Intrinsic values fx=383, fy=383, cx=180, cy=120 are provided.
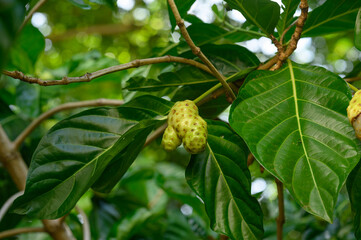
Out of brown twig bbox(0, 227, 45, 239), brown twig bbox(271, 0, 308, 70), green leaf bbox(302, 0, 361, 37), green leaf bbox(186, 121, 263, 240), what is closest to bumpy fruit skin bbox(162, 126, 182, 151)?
green leaf bbox(186, 121, 263, 240)

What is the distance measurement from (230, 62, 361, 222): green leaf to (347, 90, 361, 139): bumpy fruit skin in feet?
0.09

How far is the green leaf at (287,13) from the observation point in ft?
2.95

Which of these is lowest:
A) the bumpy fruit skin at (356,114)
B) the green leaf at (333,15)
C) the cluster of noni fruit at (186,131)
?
the cluster of noni fruit at (186,131)

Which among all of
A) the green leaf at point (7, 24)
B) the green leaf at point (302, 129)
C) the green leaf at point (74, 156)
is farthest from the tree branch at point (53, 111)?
the green leaf at point (7, 24)

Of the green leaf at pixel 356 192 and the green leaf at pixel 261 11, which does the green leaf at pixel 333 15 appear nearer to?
the green leaf at pixel 261 11

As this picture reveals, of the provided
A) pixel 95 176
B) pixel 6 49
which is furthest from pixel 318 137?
pixel 6 49

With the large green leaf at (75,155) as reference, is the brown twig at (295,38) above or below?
above

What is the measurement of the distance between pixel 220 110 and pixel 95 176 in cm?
40

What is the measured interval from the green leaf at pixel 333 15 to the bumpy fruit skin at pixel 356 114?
1.10ft

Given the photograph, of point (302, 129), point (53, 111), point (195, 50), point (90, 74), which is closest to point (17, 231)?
point (53, 111)

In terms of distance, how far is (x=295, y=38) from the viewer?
0.84m

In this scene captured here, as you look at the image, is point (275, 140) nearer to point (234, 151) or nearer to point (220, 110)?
point (234, 151)

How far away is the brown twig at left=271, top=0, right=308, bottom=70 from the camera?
810 mm

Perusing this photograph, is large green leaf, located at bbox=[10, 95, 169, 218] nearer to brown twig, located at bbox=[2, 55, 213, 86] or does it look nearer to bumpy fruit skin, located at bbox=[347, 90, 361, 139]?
brown twig, located at bbox=[2, 55, 213, 86]
